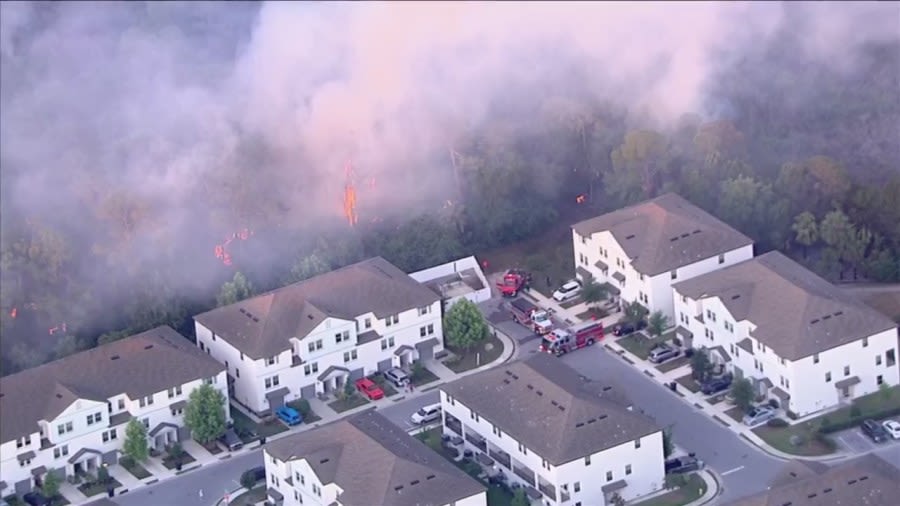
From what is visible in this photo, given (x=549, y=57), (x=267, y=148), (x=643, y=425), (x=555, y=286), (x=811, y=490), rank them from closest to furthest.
Answer: (x=811, y=490)
(x=643, y=425)
(x=555, y=286)
(x=267, y=148)
(x=549, y=57)

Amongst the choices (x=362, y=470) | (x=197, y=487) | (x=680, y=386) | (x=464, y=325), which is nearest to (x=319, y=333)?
(x=464, y=325)

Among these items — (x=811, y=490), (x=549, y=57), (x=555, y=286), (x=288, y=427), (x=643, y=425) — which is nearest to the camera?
(x=811, y=490)

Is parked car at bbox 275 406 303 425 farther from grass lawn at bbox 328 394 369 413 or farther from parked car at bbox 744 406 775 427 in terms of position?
parked car at bbox 744 406 775 427

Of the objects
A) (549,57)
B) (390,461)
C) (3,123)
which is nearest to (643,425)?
(390,461)

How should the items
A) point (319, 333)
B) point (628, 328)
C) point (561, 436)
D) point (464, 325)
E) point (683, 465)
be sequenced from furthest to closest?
point (628, 328) < point (464, 325) < point (319, 333) < point (683, 465) < point (561, 436)

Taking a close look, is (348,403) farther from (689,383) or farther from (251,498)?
(689,383)

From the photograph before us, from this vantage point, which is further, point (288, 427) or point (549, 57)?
point (549, 57)

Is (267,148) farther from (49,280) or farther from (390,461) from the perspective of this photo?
(390,461)
